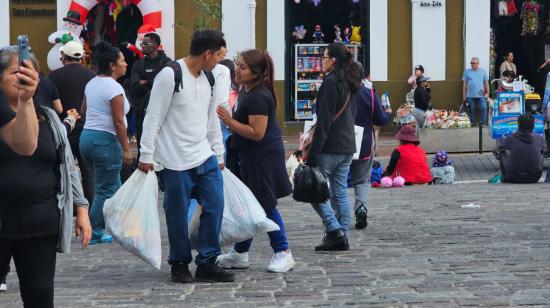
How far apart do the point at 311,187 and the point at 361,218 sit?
1.86 meters

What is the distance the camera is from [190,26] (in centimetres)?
2489

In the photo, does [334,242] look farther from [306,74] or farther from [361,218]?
[306,74]

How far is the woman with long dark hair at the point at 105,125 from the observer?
33.6 ft

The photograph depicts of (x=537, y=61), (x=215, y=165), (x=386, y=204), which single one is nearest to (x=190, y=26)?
(x=537, y=61)

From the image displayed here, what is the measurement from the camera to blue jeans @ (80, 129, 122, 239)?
10281 mm

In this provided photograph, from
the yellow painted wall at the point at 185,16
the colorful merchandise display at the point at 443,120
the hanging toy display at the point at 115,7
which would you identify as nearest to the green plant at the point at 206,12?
the yellow painted wall at the point at 185,16

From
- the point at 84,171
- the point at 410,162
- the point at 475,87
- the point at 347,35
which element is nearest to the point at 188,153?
the point at 84,171

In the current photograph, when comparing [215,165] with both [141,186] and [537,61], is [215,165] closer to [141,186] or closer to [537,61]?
[141,186]

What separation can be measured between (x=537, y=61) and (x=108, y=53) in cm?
1823

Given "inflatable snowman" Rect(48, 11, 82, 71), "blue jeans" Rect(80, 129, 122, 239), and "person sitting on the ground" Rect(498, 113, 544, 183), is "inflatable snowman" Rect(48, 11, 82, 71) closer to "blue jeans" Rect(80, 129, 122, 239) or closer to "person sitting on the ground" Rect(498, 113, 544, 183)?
"person sitting on the ground" Rect(498, 113, 544, 183)

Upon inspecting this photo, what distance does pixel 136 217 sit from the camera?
8.12 metres

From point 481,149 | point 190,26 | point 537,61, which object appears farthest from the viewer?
point 537,61

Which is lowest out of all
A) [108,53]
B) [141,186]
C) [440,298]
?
[440,298]

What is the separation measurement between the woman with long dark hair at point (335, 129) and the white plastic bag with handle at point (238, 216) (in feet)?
4.25
